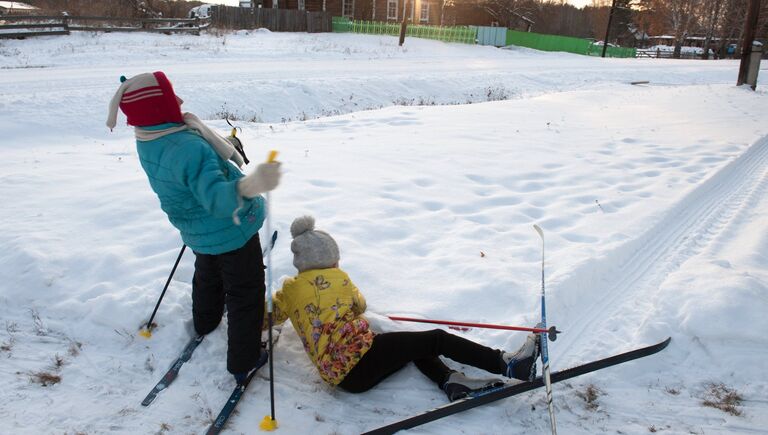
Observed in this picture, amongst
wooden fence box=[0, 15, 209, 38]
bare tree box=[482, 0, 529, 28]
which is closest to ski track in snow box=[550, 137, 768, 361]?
wooden fence box=[0, 15, 209, 38]

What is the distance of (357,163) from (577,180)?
2.98 m

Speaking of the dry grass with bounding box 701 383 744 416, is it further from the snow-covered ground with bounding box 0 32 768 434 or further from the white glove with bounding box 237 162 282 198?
the white glove with bounding box 237 162 282 198

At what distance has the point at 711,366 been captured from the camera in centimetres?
356

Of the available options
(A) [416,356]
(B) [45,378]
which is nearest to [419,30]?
(A) [416,356]

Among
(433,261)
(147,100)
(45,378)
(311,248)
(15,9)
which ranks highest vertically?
(15,9)

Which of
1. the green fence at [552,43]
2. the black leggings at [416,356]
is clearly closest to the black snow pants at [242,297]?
the black leggings at [416,356]

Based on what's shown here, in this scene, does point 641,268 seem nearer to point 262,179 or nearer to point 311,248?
point 311,248

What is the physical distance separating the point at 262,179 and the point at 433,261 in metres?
2.44

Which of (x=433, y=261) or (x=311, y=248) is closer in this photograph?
(x=311, y=248)

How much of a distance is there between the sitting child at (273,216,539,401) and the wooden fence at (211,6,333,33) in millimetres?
30285

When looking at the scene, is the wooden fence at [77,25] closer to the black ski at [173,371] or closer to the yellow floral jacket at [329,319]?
the black ski at [173,371]

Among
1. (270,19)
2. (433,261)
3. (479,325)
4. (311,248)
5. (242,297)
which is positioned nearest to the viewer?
(242,297)

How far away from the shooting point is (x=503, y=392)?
3.16m

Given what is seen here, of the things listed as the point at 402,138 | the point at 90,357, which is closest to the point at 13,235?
the point at 90,357
